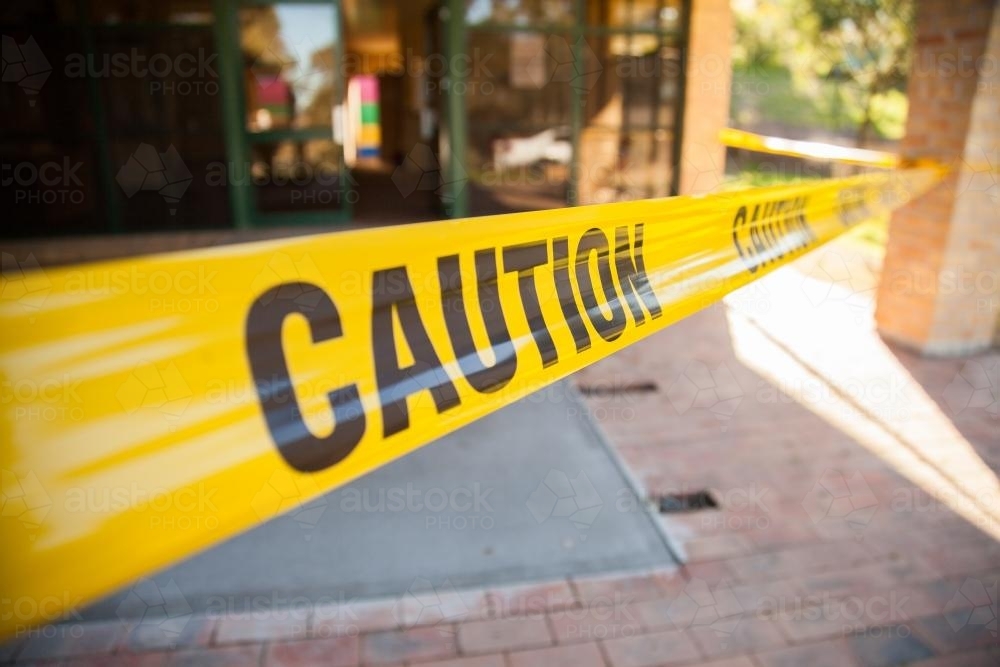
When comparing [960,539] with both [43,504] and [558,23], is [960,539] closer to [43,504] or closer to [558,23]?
[43,504]

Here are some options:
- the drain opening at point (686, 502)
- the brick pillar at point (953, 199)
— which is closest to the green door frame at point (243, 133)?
the drain opening at point (686, 502)

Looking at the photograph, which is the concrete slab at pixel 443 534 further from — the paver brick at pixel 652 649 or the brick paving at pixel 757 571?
the paver brick at pixel 652 649

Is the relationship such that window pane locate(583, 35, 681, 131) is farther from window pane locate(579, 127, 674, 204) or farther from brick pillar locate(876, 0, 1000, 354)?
brick pillar locate(876, 0, 1000, 354)

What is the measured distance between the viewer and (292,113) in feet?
22.5

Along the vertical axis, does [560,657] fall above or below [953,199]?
below

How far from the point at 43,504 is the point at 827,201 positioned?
12.2ft

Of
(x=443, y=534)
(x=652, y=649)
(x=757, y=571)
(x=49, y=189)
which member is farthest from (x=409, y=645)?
(x=49, y=189)

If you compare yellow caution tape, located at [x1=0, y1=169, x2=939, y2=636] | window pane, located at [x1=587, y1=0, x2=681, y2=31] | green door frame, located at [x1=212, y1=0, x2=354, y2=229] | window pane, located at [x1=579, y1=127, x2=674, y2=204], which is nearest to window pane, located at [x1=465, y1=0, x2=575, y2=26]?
window pane, located at [x1=587, y1=0, x2=681, y2=31]

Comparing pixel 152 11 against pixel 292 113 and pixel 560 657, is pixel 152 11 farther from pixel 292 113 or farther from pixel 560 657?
pixel 560 657

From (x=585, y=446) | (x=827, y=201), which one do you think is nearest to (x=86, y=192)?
(x=585, y=446)

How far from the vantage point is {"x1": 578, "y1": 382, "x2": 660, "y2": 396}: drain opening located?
4730 mm

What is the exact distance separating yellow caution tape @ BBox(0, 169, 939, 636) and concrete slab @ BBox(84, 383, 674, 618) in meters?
1.40

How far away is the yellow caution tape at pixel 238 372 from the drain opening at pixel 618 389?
2853 millimetres

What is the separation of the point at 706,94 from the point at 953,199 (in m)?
3.13
